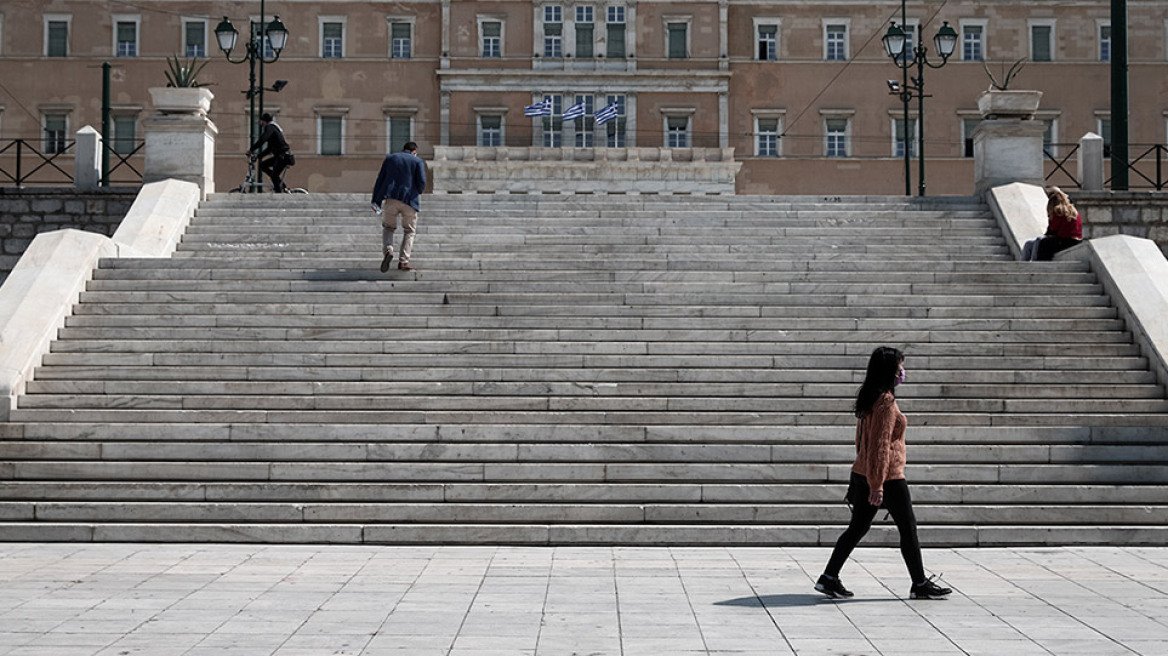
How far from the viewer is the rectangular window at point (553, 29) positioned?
53869 mm

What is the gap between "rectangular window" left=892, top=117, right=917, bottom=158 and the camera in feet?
174

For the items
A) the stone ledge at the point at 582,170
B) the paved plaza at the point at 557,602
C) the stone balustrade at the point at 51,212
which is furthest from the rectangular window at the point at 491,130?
the paved plaza at the point at 557,602

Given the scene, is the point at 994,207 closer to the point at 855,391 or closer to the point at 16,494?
the point at 855,391

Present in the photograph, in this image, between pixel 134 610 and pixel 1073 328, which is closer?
pixel 134 610

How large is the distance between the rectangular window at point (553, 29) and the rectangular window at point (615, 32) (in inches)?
68.2

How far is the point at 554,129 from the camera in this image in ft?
176

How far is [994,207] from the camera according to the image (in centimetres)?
1861

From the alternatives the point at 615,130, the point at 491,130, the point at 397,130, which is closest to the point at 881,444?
the point at 615,130

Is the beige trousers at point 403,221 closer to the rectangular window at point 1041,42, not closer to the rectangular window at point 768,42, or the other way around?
the rectangular window at point 768,42

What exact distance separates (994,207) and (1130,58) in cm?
3920

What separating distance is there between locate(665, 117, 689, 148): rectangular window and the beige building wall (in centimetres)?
17

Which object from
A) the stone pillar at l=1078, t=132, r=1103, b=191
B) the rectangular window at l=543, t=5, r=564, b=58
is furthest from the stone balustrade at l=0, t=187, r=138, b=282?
the rectangular window at l=543, t=5, r=564, b=58

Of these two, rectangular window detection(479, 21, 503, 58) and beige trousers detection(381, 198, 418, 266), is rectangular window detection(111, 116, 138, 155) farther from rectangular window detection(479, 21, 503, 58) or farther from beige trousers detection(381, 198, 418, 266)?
beige trousers detection(381, 198, 418, 266)

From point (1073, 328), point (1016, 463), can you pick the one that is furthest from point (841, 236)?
point (1016, 463)
